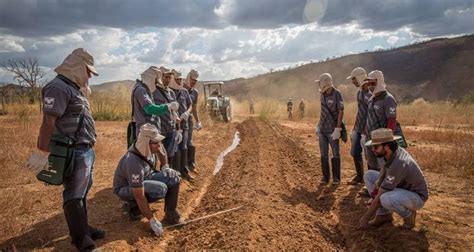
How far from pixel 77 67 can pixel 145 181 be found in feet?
5.64

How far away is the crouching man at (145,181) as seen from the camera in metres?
4.90

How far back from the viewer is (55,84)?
12.9 feet

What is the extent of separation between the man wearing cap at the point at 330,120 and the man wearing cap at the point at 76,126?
4.19 meters

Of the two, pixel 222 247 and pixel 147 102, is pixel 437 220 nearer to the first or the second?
pixel 222 247

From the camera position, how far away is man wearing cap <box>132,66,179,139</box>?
605cm

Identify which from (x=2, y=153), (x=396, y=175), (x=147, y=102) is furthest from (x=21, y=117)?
(x=396, y=175)

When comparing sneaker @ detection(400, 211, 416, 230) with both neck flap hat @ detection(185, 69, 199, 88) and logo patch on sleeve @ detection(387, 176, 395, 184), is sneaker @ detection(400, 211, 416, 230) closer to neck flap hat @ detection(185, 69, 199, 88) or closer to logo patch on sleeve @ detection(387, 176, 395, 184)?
logo patch on sleeve @ detection(387, 176, 395, 184)

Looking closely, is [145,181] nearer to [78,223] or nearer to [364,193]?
[78,223]

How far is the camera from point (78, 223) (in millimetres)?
4164

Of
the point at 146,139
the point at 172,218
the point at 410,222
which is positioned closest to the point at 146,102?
the point at 146,139

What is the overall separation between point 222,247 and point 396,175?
2086 millimetres

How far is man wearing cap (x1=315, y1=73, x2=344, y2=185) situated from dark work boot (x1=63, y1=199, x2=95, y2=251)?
437cm

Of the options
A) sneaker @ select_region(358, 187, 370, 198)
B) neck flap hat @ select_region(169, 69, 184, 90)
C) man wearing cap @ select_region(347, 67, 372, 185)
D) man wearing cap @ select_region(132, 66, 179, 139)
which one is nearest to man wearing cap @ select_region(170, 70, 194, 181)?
neck flap hat @ select_region(169, 69, 184, 90)

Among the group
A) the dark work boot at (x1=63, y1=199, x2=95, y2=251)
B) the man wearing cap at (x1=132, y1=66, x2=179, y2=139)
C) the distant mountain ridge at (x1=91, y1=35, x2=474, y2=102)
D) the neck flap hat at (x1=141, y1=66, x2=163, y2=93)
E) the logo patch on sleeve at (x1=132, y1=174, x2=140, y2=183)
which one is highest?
the distant mountain ridge at (x1=91, y1=35, x2=474, y2=102)
